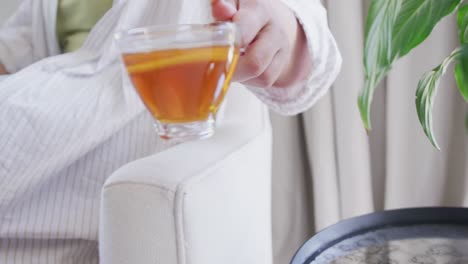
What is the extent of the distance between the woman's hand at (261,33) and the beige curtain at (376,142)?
2.03 ft

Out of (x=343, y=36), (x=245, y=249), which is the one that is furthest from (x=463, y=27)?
(x=343, y=36)

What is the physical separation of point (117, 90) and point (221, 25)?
1.23 ft

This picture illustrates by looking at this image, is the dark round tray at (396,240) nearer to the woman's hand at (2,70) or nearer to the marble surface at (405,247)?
the marble surface at (405,247)

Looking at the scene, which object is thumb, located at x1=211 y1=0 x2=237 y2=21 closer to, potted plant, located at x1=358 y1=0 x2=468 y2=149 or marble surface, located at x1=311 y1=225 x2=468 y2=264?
potted plant, located at x1=358 y1=0 x2=468 y2=149

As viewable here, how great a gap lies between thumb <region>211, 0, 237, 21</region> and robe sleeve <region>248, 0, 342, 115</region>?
0.14 meters

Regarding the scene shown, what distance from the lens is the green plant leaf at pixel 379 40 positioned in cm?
48

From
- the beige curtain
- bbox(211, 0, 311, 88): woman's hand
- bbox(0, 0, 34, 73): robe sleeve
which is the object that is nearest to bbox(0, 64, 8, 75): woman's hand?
bbox(0, 0, 34, 73): robe sleeve

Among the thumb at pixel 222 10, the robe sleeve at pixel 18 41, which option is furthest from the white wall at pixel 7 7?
the thumb at pixel 222 10

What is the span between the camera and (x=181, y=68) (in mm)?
401

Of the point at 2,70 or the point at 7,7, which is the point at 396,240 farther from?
the point at 7,7

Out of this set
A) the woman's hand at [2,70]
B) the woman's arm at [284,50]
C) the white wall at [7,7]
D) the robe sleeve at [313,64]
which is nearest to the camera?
the woman's arm at [284,50]

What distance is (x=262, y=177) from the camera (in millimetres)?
772

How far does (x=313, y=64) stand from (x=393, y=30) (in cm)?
18

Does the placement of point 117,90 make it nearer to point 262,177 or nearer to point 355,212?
point 262,177
